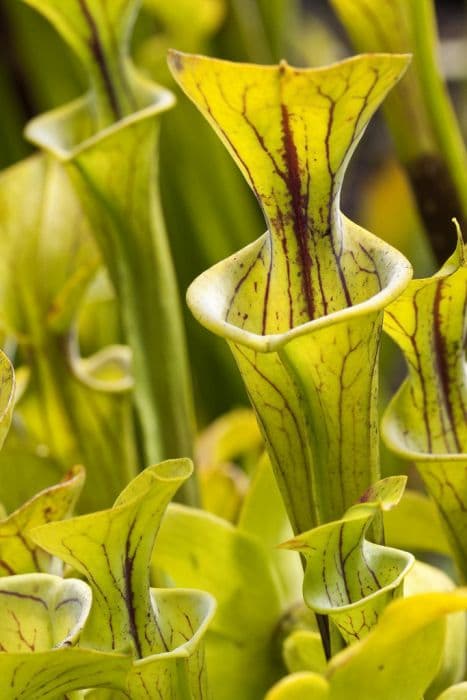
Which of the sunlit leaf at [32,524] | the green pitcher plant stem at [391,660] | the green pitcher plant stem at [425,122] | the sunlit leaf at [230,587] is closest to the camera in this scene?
the green pitcher plant stem at [391,660]

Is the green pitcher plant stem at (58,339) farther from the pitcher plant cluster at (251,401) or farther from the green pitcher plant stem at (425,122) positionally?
the green pitcher plant stem at (425,122)

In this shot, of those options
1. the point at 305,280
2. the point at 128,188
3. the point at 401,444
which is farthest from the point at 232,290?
the point at 128,188

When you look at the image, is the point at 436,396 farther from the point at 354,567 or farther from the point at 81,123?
the point at 81,123

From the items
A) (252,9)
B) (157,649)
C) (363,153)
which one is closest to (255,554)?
(157,649)

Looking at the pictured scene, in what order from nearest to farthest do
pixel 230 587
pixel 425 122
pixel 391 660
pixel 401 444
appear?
1. pixel 391 660
2. pixel 401 444
3. pixel 230 587
4. pixel 425 122

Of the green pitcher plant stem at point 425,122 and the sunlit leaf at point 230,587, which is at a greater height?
the green pitcher plant stem at point 425,122

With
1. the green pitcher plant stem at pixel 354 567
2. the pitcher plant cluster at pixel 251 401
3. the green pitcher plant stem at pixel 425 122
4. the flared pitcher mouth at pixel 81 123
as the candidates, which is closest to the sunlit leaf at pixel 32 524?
the pitcher plant cluster at pixel 251 401

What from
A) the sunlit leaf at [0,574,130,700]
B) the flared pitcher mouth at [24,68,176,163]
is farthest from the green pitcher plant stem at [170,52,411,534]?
the flared pitcher mouth at [24,68,176,163]
